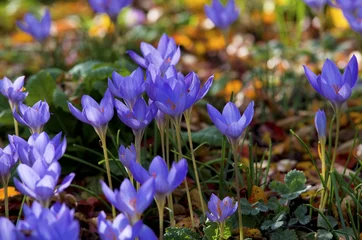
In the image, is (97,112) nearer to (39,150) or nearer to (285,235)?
(39,150)

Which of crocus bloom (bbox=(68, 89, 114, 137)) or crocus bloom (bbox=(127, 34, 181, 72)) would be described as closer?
crocus bloom (bbox=(68, 89, 114, 137))

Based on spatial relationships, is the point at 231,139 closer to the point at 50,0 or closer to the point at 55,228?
the point at 55,228

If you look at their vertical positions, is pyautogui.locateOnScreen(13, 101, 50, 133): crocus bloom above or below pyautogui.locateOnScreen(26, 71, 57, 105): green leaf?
above

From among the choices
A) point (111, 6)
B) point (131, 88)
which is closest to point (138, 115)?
point (131, 88)

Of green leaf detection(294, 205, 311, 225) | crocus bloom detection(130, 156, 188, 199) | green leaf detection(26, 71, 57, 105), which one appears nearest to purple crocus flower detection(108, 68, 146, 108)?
crocus bloom detection(130, 156, 188, 199)

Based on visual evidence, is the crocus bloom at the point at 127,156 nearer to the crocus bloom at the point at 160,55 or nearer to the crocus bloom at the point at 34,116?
the crocus bloom at the point at 34,116

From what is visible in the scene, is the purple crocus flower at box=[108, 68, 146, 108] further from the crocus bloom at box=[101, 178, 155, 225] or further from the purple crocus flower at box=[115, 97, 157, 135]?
the crocus bloom at box=[101, 178, 155, 225]

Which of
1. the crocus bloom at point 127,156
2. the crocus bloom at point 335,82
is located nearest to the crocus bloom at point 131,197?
the crocus bloom at point 127,156
